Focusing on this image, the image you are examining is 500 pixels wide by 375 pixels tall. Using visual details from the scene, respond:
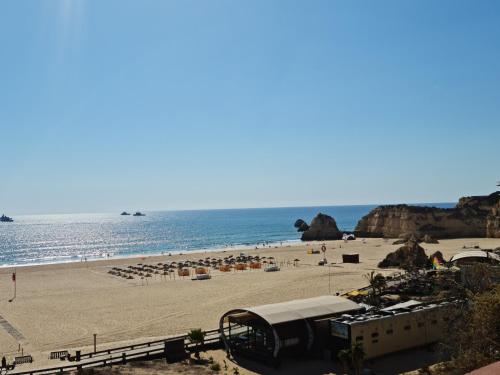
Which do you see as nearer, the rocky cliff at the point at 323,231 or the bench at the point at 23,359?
the bench at the point at 23,359

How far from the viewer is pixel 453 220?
91.2 m

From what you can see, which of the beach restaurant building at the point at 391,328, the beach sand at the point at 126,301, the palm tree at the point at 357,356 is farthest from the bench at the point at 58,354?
the palm tree at the point at 357,356

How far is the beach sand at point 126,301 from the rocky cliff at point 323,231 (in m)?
49.6

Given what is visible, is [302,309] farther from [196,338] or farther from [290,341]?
[196,338]

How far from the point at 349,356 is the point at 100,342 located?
46.5 feet

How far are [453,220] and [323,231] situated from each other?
30969 millimetres

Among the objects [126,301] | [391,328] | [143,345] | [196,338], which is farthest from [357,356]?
[126,301]

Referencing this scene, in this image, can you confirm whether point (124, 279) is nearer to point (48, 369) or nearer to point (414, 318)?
point (48, 369)

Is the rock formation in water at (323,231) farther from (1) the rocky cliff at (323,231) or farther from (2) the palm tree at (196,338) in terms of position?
(2) the palm tree at (196,338)

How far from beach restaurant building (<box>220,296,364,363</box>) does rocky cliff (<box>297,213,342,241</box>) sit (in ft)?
299

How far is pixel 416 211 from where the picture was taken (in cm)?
9450

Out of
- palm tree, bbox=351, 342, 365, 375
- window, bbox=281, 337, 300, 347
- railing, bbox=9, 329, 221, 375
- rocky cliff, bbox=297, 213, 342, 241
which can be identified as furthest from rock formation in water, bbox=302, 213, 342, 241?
palm tree, bbox=351, 342, 365, 375

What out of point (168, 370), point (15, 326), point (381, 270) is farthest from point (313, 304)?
point (381, 270)

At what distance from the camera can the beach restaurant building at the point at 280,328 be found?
771 inches
